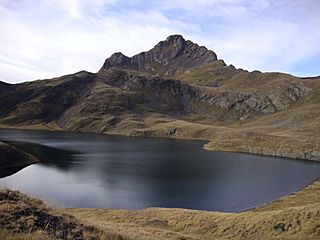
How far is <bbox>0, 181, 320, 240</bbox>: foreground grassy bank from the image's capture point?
1666 centimetres

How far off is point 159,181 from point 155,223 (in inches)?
1518

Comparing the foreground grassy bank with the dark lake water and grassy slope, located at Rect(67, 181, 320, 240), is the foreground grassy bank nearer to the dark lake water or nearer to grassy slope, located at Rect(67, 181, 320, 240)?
grassy slope, located at Rect(67, 181, 320, 240)

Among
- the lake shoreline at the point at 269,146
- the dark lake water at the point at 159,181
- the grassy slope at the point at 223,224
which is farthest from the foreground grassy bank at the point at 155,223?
the lake shoreline at the point at 269,146

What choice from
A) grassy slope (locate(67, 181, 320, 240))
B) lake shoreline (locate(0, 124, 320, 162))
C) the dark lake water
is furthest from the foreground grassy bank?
lake shoreline (locate(0, 124, 320, 162))

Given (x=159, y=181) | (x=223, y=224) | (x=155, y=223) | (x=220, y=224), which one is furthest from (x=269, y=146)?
(x=223, y=224)

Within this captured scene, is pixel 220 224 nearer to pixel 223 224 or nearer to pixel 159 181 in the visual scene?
pixel 223 224

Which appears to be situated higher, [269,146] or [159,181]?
[269,146]

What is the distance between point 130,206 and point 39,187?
75.7ft

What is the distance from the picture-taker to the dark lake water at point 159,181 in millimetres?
60938

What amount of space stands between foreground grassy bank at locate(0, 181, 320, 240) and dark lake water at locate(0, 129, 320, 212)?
35.0ft

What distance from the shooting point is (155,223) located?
37.5 m

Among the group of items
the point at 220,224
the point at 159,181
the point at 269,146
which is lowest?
the point at 159,181

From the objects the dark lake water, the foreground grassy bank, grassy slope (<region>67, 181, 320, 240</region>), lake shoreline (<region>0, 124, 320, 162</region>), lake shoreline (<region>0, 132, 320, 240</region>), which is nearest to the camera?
the foreground grassy bank

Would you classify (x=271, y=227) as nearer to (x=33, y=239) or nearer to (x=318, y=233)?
(x=318, y=233)
